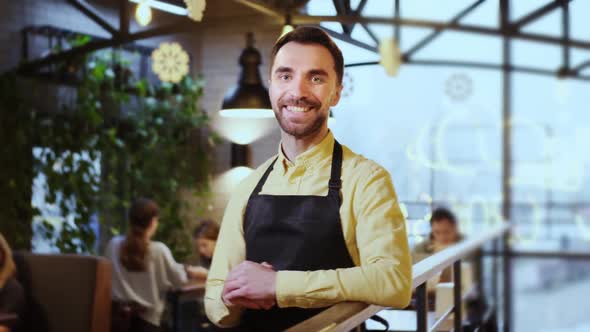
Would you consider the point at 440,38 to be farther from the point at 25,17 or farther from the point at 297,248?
the point at 297,248

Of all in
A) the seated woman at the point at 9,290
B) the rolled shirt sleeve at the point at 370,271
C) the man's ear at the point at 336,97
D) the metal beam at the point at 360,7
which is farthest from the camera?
the seated woman at the point at 9,290

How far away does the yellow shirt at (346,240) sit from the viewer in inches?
65.4

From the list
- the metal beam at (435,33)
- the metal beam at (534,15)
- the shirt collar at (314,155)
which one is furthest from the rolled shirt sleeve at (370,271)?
the metal beam at (534,15)

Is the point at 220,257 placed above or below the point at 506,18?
below

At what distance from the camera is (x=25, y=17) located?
362 centimetres

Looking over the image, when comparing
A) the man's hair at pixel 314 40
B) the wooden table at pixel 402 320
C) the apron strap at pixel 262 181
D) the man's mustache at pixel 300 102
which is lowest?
the wooden table at pixel 402 320

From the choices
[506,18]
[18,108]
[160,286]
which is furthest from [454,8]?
[18,108]

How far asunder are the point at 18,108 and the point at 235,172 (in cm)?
165

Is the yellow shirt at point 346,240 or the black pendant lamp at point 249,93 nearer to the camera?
the yellow shirt at point 346,240

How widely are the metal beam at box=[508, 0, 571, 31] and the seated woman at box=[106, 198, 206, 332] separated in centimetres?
179

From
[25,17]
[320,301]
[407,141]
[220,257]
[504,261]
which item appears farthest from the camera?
[504,261]

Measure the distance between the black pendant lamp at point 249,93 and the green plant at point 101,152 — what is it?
2.77 ft

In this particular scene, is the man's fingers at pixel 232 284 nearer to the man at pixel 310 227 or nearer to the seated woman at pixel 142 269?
the man at pixel 310 227

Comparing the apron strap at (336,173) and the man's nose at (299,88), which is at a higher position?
the man's nose at (299,88)
